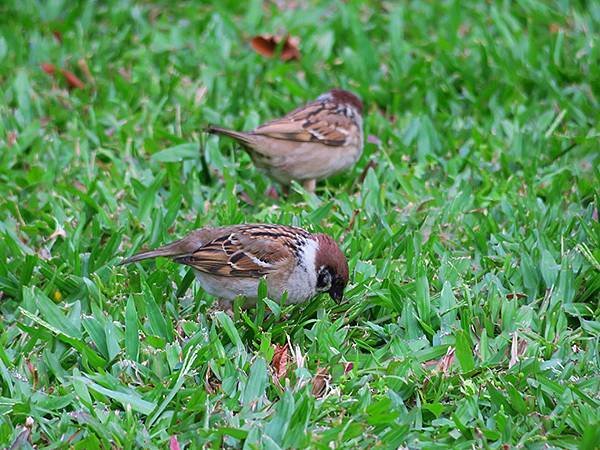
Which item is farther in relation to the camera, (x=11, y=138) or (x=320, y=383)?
(x=11, y=138)

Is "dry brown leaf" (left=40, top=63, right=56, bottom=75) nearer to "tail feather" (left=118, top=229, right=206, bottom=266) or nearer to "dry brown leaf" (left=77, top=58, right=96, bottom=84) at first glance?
"dry brown leaf" (left=77, top=58, right=96, bottom=84)

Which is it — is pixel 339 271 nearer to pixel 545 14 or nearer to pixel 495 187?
pixel 495 187

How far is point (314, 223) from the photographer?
601 cm

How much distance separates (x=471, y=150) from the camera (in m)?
6.76

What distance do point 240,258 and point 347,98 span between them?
2229 millimetres

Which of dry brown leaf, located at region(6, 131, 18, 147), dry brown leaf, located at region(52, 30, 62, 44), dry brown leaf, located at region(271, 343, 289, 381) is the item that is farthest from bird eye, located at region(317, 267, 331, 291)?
dry brown leaf, located at region(52, 30, 62, 44)

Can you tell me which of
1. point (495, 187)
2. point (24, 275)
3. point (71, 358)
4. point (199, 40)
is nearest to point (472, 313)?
point (495, 187)

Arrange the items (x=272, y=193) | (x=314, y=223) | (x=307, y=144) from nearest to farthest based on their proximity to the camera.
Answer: (x=314, y=223) < (x=307, y=144) < (x=272, y=193)

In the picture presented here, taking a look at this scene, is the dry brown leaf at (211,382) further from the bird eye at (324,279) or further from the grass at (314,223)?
the bird eye at (324,279)

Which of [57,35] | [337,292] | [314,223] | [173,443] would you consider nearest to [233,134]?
[314,223]

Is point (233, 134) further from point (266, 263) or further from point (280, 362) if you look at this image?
point (280, 362)

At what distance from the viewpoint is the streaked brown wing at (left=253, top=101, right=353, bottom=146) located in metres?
6.55

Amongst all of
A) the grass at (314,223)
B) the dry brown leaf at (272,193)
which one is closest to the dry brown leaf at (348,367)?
the grass at (314,223)

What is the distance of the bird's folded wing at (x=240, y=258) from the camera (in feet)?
16.6
